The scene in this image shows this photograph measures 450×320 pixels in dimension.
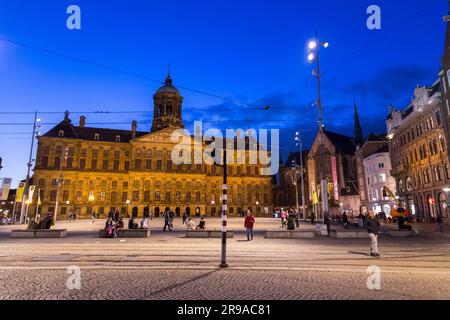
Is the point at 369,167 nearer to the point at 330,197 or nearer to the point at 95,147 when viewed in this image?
the point at 330,197

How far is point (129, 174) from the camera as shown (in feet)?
257

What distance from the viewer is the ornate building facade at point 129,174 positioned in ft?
238

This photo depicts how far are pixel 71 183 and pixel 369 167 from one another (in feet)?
232

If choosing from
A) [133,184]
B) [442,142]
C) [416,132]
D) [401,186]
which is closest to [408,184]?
[401,186]

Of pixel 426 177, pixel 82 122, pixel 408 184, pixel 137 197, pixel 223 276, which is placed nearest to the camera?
pixel 223 276

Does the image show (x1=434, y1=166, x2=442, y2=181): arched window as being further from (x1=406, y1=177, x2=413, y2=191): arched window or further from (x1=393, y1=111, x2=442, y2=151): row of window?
(x1=406, y1=177, x2=413, y2=191): arched window

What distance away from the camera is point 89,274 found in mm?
8086

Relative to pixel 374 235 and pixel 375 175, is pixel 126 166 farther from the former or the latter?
pixel 374 235

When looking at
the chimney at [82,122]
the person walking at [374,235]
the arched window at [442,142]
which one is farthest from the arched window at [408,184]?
the chimney at [82,122]

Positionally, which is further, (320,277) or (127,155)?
(127,155)

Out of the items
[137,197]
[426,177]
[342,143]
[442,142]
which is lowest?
[137,197]

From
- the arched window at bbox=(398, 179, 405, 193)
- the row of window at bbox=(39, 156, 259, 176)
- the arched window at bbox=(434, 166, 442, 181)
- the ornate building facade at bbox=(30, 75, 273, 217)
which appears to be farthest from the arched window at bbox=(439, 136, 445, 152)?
the row of window at bbox=(39, 156, 259, 176)

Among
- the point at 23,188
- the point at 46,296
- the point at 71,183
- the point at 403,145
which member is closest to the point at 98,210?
the point at 71,183
